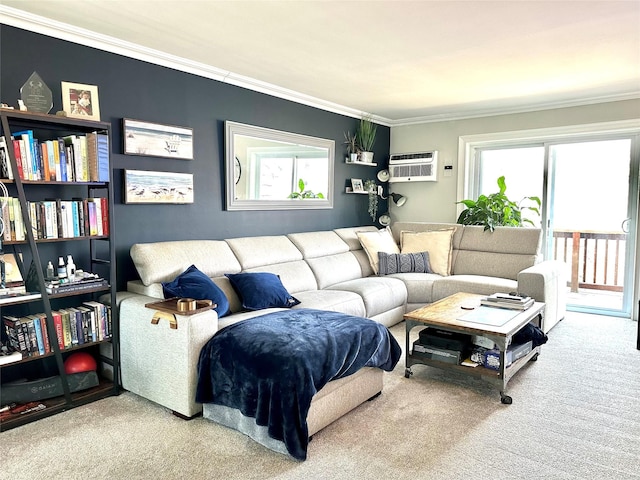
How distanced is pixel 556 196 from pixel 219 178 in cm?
379

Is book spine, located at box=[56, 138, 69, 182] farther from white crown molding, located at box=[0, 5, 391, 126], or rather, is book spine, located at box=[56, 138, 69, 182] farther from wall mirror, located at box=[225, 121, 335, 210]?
wall mirror, located at box=[225, 121, 335, 210]

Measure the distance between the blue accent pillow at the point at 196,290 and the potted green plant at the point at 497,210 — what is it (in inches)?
129

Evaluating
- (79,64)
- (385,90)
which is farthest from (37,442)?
(385,90)

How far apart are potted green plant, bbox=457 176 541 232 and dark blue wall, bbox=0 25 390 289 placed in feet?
6.56

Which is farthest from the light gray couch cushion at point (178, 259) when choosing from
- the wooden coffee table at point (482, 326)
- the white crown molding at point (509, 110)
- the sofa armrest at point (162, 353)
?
the white crown molding at point (509, 110)

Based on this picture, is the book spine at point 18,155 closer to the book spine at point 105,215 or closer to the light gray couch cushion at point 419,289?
the book spine at point 105,215

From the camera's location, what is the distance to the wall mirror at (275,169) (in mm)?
4211

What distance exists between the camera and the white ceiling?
8.68 ft

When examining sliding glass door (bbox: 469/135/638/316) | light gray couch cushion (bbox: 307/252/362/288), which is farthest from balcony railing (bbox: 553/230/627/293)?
light gray couch cushion (bbox: 307/252/362/288)

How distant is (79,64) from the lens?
3.08 m

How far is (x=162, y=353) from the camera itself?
8.75 feet

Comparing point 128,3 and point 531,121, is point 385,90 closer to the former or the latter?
point 531,121

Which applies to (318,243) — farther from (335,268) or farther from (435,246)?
(435,246)

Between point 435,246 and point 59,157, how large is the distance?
377 centimetres
